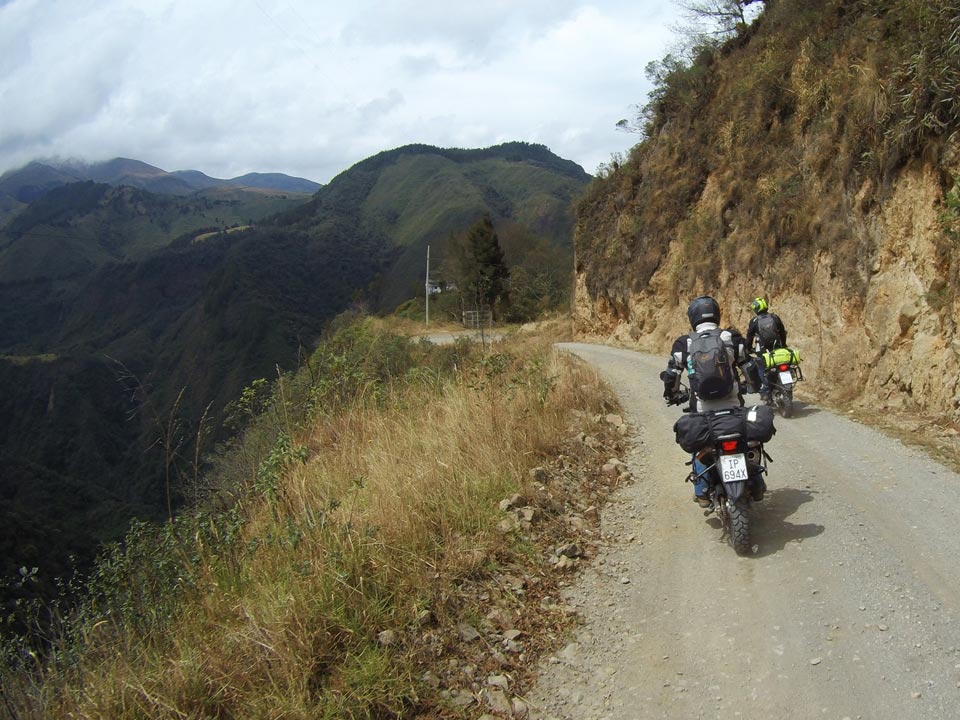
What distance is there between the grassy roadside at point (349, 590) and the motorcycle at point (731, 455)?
3.48 feet

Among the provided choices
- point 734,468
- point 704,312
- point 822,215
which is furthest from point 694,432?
point 822,215

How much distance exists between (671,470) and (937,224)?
5277 mm

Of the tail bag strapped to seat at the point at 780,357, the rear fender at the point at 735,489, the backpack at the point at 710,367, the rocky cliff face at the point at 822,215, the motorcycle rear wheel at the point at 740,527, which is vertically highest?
the rocky cliff face at the point at 822,215

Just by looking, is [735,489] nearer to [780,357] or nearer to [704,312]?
[704,312]

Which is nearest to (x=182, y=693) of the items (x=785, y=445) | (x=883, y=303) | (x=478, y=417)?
(x=478, y=417)

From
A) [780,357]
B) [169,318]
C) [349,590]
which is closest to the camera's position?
[349,590]

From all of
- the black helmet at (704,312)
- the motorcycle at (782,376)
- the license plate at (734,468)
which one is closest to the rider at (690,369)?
the black helmet at (704,312)

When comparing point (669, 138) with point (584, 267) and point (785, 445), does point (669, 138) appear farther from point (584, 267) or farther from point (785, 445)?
point (785, 445)

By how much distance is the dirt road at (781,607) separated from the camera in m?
3.12

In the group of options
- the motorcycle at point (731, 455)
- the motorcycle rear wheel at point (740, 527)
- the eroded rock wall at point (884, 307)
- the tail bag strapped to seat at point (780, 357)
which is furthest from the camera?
the tail bag strapped to seat at point (780, 357)

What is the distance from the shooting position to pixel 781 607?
Answer: 387cm

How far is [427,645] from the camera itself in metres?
3.58

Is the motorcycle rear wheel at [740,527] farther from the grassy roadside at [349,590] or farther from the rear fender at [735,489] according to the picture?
the grassy roadside at [349,590]

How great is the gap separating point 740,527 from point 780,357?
215 inches
